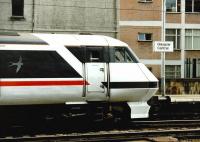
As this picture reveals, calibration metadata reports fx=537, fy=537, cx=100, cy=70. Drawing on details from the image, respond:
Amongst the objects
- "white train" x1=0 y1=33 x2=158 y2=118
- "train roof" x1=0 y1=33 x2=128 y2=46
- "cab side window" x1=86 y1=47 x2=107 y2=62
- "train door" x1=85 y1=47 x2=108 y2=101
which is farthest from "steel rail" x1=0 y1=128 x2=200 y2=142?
"train roof" x1=0 y1=33 x2=128 y2=46

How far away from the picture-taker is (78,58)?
15.7m

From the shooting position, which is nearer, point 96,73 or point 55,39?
point 55,39

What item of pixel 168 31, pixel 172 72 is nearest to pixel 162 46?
pixel 172 72

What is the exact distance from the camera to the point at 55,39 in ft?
51.4

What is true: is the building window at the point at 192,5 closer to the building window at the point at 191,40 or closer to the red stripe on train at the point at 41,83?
the building window at the point at 191,40

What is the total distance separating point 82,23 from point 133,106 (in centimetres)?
1983

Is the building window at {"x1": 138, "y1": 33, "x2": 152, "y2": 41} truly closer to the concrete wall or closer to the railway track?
the concrete wall

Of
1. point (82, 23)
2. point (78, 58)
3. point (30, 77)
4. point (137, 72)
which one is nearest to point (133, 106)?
point (137, 72)

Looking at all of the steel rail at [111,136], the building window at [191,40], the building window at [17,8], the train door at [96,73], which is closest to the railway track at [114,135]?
the steel rail at [111,136]

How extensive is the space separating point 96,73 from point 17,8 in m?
20.7

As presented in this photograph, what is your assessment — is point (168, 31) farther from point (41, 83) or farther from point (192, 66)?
point (41, 83)

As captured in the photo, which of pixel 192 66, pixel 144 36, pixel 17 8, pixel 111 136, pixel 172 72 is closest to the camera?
pixel 111 136

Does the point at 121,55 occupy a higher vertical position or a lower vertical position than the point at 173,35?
lower

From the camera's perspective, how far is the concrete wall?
3503 centimetres
